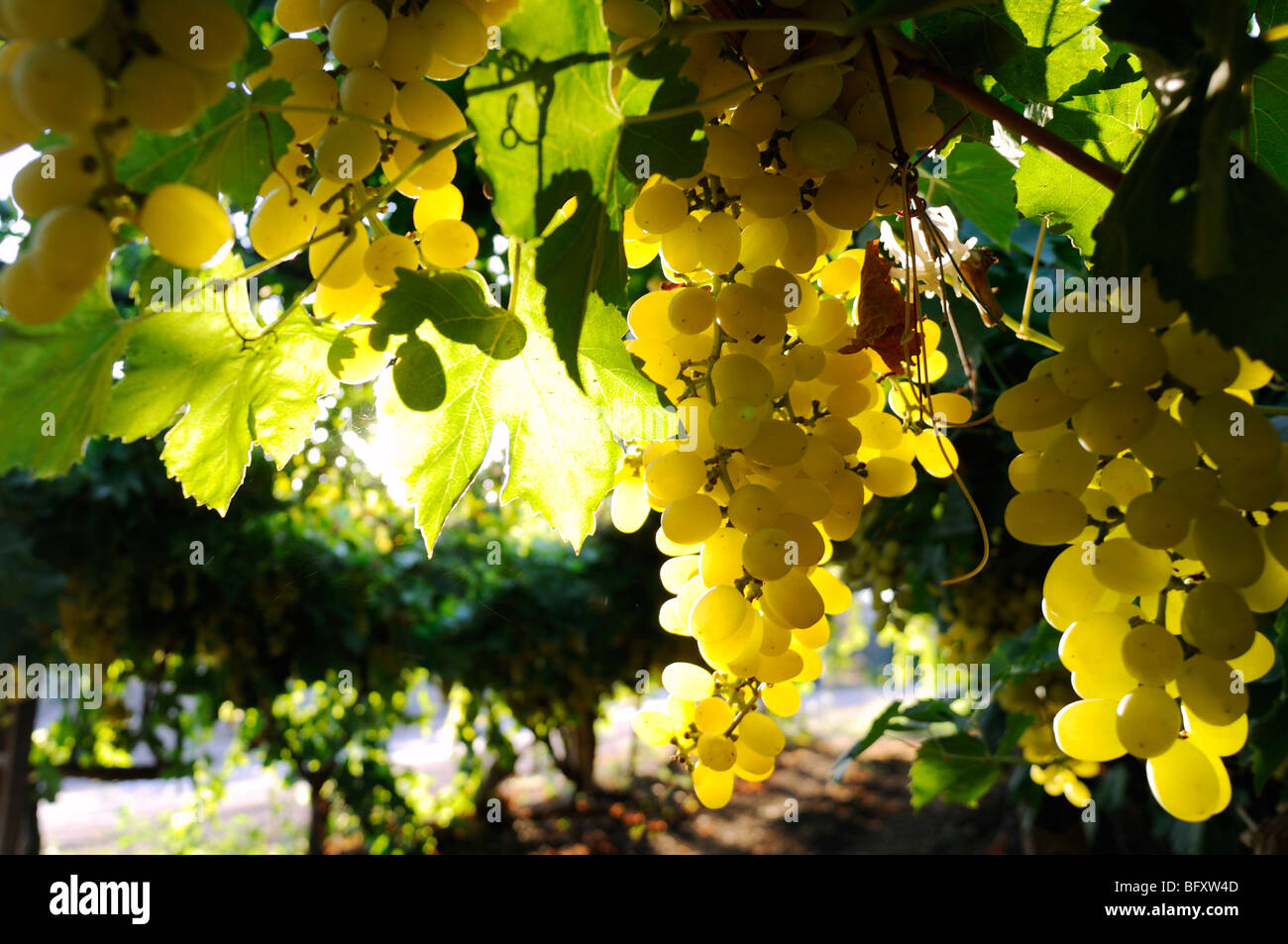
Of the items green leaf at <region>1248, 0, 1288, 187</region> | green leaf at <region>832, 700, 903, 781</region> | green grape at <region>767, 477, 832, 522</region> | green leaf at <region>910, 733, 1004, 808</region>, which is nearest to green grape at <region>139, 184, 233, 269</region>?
green grape at <region>767, 477, 832, 522</region>

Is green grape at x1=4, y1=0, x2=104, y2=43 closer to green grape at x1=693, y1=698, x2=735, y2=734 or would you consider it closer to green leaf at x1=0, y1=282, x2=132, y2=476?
green leaf at x1=0, y1=282, x2=132, y2=476

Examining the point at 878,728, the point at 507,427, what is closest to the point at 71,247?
the point at 507,427

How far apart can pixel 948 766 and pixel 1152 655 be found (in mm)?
639

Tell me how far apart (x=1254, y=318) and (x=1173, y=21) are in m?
0.10

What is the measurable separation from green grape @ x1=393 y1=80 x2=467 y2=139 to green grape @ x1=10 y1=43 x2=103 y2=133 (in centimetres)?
13

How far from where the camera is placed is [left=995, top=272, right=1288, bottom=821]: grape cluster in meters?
0.28

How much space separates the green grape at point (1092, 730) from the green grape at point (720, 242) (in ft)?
0.69

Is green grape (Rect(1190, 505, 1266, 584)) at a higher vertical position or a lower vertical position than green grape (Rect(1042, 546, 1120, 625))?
higher

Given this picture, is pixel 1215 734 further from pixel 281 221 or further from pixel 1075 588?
pixel 281 221

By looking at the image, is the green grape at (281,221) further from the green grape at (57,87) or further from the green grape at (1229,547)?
the green grape at (1229,547)

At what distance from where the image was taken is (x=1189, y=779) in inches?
13.1

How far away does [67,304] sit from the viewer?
22 cm
